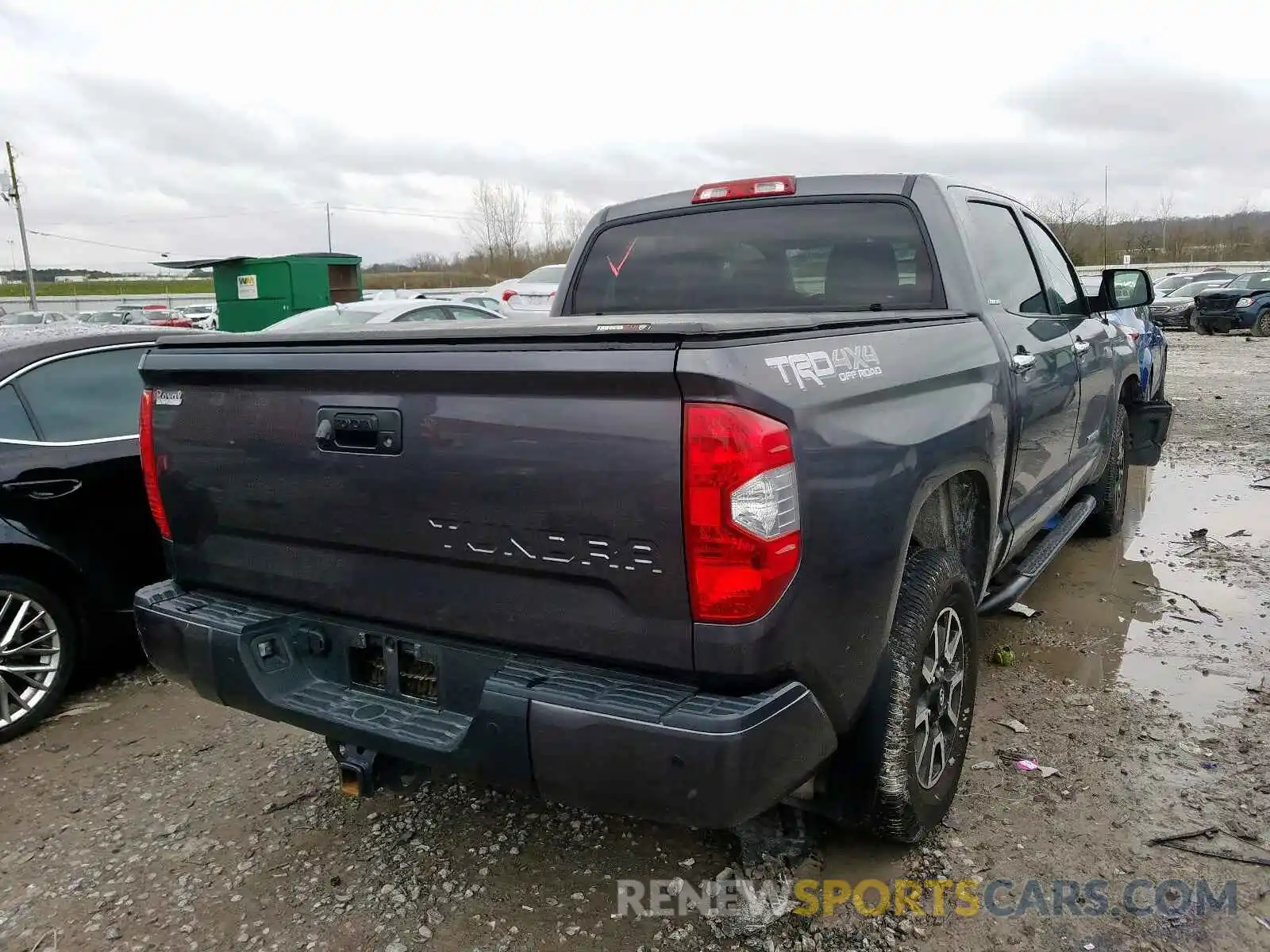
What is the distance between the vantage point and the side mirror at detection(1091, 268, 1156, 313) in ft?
16.1

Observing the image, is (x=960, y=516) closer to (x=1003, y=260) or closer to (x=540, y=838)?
(x=1003, y=260)

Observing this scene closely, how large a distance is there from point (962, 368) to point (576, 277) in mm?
1931

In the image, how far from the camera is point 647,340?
6.64ft

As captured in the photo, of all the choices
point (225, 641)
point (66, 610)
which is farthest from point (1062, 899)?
point (66, 610)

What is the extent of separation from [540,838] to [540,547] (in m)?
1.28

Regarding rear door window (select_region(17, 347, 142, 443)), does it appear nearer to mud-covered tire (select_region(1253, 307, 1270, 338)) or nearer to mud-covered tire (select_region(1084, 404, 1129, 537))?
mud-covered tire (select_region(1084, 404, 1129, 537))

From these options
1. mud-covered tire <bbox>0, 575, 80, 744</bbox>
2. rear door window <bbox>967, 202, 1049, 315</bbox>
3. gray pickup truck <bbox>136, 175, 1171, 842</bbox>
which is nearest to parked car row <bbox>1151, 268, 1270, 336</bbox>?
rear door window <bbox>967, 202, 1049, 315</bbox>

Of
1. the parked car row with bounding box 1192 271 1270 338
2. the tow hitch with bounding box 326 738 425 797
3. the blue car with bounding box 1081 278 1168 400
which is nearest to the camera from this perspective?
the tow hitch with bounding box 326 738 425 797

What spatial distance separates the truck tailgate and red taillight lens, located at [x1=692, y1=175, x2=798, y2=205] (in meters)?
2.02

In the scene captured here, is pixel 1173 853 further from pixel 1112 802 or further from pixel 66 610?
pixel 66 610

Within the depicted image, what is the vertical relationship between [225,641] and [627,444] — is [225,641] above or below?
below

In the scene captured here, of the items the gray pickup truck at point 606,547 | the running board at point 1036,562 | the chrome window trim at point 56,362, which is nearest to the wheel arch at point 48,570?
the chrome window trim at point 56,362

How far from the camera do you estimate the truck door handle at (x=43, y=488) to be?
149 inches

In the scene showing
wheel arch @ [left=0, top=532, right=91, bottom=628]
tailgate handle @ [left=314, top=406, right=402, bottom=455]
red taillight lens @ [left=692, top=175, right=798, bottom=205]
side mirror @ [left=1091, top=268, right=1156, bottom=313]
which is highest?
red taillight lens @ [left=692, top=175, right=798, bottom=205]
